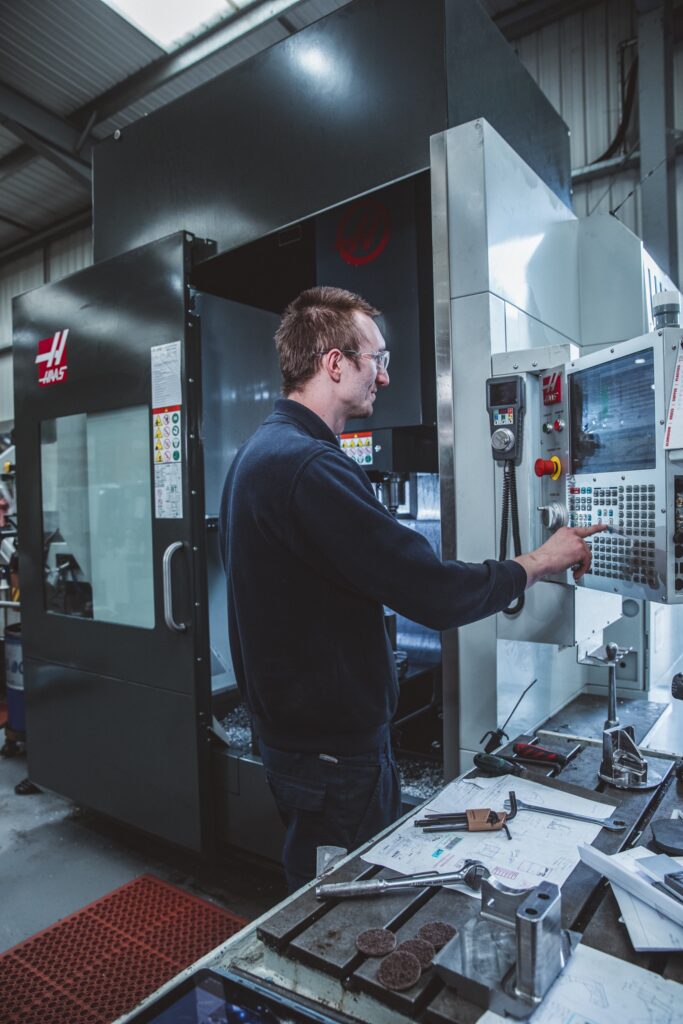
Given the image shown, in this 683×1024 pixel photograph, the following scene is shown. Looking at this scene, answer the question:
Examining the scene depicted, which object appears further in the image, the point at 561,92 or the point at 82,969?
the point at 561,92

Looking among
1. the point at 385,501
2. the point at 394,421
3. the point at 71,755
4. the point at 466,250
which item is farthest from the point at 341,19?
the point at 71,755

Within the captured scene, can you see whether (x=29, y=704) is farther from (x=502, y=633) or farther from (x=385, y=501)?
(x=502, y=633)

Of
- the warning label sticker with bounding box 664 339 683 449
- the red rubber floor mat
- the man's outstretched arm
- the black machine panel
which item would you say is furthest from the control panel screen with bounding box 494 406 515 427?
the red rubber floor mat

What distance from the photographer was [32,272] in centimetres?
633

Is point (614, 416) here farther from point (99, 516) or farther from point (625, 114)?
point (625, 114)

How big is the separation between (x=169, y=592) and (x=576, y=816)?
4.48 feet

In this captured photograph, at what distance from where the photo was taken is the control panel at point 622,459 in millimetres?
1105

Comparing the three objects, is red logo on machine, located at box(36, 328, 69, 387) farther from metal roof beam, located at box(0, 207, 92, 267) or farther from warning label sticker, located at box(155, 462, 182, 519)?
metal roof beam, located at box(0, 207, 92, 267)

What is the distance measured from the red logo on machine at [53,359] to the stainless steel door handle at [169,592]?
85 cm

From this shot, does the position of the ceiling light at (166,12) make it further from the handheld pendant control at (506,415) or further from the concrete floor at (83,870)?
the concrete floor at (83,870)

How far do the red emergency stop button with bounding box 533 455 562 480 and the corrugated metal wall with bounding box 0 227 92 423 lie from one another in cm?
540

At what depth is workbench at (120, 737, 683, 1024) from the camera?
0.71 m

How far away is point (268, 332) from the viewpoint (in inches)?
103

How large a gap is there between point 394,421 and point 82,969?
1.70 m
